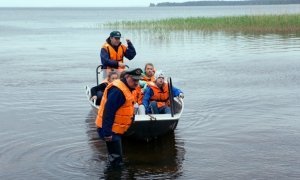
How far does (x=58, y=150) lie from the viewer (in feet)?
32.3

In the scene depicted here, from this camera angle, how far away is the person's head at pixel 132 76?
743cm

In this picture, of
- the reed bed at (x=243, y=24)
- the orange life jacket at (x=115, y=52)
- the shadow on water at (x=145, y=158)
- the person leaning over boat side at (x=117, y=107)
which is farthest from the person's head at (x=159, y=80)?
the reed bed at (x=243, y=24)

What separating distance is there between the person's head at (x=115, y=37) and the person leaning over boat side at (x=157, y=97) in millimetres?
1586

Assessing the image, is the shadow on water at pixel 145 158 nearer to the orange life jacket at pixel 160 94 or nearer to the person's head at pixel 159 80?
the orange life jacket at pixel 160 94

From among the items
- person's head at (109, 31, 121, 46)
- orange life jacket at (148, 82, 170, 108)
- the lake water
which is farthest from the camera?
person's head at (109, 31, 121, 46)

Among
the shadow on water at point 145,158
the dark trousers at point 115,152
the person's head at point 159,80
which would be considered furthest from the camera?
the person's head at point 159,80

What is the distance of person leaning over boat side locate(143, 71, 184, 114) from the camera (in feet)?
33.7

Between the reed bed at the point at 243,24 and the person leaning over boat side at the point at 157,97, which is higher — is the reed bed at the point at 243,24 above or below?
above

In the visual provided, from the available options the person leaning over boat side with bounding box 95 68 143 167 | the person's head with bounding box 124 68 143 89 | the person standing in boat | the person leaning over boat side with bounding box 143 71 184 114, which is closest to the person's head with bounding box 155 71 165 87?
the person leaning over boat side with bounding box 143 71 184 114

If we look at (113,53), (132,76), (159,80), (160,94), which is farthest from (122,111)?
(113,53)

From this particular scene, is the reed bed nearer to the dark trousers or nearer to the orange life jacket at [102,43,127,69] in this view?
the orange life jacket at [102,43,127,69]

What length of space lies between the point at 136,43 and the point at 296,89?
18.8m

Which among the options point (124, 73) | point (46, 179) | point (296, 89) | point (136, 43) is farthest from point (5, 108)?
point (136, 43)

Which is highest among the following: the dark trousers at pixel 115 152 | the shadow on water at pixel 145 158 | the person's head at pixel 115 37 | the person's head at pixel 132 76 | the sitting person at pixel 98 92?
the person's head at pixel 115 37
